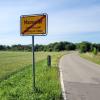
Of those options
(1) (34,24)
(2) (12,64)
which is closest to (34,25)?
(1) (34,24)

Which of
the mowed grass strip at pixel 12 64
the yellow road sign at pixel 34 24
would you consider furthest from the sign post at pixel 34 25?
the mowed grass strip at pixel 12 64

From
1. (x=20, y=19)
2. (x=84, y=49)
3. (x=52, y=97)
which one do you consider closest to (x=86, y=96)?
(x=52, y=97)

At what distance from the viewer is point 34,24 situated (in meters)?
11.9

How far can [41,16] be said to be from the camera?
38.7 feet

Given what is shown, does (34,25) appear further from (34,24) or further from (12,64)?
(12,64)

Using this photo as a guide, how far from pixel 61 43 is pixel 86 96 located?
181920 mm

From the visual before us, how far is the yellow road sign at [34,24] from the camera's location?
11.8 m

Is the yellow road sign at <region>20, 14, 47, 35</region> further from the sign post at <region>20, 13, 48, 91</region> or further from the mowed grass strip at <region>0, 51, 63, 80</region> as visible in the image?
the mowed grass strip at <region>0, 51, 63, 80</region>

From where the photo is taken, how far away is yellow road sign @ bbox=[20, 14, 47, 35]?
1179cm

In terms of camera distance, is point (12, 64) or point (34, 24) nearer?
point (34, 24)

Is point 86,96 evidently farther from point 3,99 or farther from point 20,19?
point 20,19

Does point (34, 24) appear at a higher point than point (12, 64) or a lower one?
higher

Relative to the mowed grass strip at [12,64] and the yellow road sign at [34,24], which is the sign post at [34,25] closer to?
the yellow road sign at [34,24]

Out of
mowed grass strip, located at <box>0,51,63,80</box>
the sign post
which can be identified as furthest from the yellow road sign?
mowed grass strip, located at <box>0,51,63,80</box>
